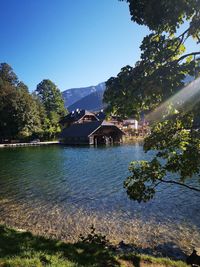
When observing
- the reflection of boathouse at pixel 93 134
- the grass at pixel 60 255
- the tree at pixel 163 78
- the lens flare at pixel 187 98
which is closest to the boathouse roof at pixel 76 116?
the reflection of boathouse at pixel 93 134

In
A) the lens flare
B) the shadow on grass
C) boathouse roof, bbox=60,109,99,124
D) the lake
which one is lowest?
the lake

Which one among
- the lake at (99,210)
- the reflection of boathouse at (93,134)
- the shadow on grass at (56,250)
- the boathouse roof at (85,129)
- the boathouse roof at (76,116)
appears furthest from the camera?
the boathouse roof at (76,116)

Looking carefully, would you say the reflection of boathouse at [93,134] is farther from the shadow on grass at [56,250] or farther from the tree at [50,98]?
the shadow on grass at [56,250]

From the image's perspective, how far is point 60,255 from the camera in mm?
8492

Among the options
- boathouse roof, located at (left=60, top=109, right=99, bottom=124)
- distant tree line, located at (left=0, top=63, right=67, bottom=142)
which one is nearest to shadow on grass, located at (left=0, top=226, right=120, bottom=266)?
distant tree line, located at (left=0, top=63, right=67, bottom=142)

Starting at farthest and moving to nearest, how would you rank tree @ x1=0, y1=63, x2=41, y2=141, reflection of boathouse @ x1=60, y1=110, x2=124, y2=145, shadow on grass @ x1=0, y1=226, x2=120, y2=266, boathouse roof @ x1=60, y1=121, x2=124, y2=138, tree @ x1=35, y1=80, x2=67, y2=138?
tree @ x1=35, y1=80, x2=67, y2=138
tree @ x1=0, y1=63, x2=41, y2=141
reflection of boathouse @ x1=60, y1=110, x2=124, y2=145
boathouse roof @ x1=60, y1=121, x2=124, y2=138
shadow on grass @ x1=0, y1=226, x2=120, y2=266

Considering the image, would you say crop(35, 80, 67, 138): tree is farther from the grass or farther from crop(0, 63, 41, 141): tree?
the grass

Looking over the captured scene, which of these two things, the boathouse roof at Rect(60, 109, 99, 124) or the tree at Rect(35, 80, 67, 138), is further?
the tree at Rect(35, 80, 67, 138)

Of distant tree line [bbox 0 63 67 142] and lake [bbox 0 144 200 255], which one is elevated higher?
distant tree line [bbox 0 63 67 142]

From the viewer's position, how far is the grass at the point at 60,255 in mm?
7571

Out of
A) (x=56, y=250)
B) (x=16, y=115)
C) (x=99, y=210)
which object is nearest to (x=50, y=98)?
(x=16, y=115)

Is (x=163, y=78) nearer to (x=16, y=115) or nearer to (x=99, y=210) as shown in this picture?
(x=99, y=210)

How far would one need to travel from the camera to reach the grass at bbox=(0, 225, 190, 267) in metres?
7.57

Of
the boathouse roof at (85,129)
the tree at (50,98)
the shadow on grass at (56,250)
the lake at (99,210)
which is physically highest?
the tree at (50,98)
